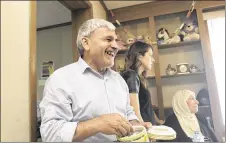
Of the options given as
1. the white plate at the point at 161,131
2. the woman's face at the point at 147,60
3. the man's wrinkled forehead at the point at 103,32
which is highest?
the man's wrinkled forehead at the point at 103,32

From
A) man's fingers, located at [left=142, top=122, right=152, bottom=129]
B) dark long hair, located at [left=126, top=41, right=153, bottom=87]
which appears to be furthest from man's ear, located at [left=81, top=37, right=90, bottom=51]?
man's fingers, located at [left=142, top=122, right=152, bottom=129]

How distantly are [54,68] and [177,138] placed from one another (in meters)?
0.38

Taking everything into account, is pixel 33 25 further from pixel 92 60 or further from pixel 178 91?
pixel 178 91

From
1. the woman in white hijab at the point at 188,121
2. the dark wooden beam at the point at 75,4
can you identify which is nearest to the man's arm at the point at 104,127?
the woman in white hijab at the point at 188,121

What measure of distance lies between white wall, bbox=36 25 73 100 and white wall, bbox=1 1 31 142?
52mm

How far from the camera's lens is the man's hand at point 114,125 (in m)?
0.47

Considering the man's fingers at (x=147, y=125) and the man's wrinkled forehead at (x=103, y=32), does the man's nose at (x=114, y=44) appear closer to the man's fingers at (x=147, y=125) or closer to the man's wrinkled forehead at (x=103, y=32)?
the man's wrinkled forehead at (x=103, y=32)

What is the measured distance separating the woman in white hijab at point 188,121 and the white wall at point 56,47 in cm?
32

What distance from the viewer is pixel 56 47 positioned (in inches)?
25.3

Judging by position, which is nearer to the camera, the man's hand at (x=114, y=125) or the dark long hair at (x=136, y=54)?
the man's hand at (x=114, y=125)

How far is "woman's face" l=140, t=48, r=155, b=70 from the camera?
580 mm

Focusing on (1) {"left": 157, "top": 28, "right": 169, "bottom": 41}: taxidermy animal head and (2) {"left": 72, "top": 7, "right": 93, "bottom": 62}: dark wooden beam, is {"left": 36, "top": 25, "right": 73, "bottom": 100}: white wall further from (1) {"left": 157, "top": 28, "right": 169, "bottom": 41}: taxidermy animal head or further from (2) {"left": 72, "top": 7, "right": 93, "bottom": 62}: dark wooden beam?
(1) {"left": 157, "top": 28, "right": 169, "bottom": 41}: taxidermy animal head

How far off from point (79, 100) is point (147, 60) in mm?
214

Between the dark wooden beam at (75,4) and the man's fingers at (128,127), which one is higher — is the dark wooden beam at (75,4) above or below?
above
